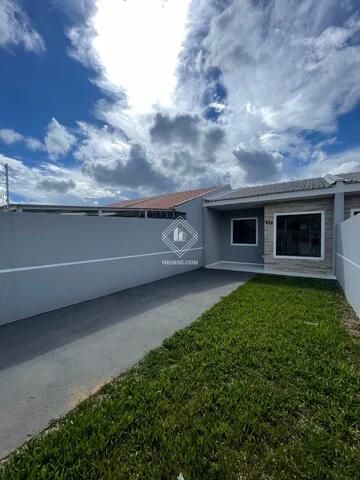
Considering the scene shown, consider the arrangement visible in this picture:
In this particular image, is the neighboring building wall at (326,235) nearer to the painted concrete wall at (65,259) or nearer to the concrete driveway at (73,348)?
the concrete driveway at (73,348)

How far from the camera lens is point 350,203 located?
8.63m

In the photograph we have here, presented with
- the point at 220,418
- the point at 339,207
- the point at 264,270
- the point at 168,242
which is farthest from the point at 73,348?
the point at 339,207

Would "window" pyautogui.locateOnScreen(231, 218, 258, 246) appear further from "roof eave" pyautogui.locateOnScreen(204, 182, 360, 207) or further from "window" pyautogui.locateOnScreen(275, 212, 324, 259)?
"roof eave" pyautogui.locateOnScreen(204, 182, 360, 207)

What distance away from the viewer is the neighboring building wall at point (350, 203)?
28.0ft

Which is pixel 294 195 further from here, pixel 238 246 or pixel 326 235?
pixel 238 246

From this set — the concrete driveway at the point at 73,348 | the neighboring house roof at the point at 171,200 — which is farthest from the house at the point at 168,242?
the concrete driveway at the point at 73,348

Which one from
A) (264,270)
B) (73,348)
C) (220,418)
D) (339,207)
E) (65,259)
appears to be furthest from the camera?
(264,270)

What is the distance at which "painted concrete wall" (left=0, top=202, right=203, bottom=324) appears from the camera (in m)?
4.80

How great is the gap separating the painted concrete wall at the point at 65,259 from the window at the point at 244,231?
5863 millimetres

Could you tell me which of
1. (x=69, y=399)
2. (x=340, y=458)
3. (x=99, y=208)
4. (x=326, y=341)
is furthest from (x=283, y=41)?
(x=69, y=399)

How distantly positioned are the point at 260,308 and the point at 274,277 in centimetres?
401

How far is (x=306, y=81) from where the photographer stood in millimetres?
7430

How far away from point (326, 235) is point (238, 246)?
452cm

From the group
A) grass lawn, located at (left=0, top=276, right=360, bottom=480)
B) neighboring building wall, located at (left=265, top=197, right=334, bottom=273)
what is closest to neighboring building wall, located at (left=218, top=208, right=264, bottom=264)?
neighboring building wall, located at (left=265, top=197, right=334, bottom=273)
